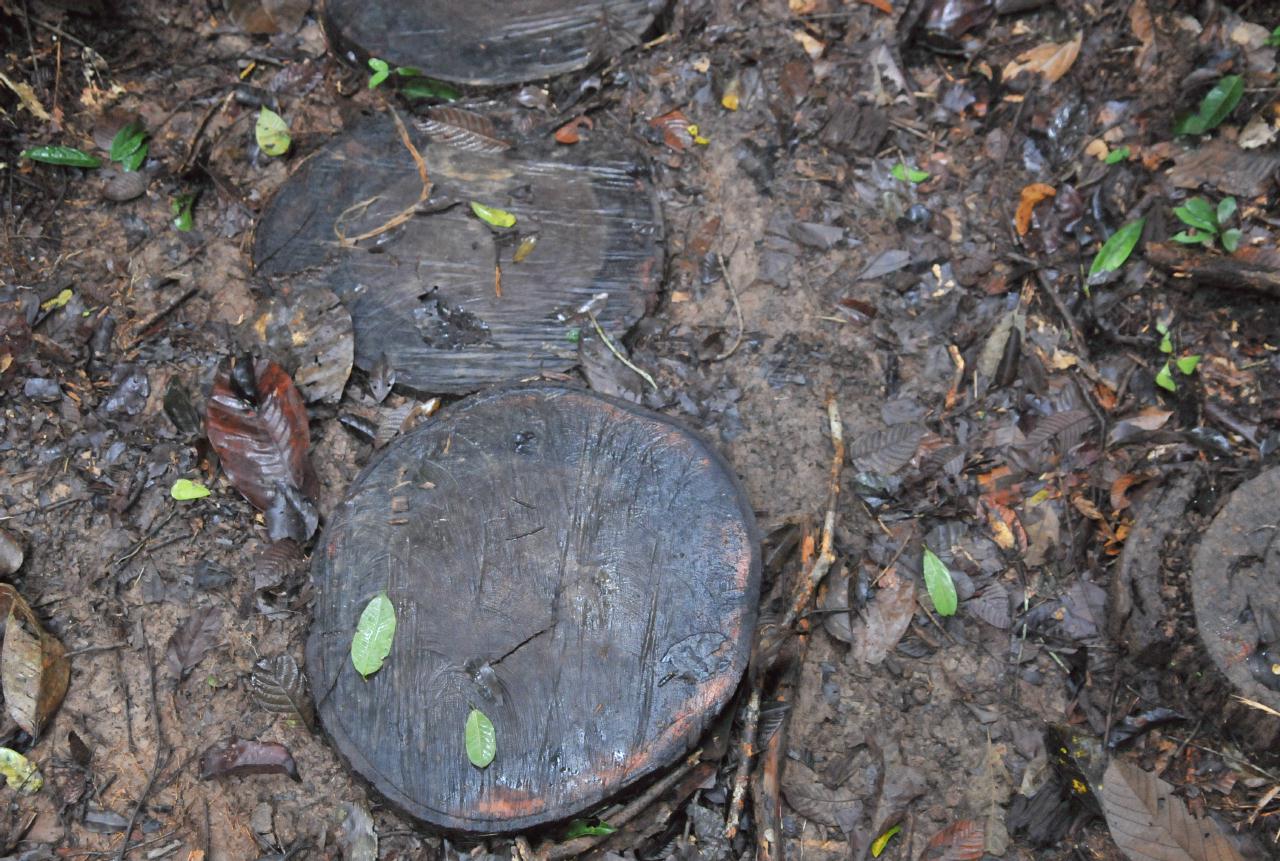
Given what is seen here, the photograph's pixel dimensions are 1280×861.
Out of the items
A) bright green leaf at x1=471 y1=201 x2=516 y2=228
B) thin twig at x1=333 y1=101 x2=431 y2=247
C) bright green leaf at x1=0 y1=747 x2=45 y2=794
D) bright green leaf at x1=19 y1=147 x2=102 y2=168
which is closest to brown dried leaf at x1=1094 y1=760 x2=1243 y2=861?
bright green leaf at x1=471 y1=201 x2=516 y2=228

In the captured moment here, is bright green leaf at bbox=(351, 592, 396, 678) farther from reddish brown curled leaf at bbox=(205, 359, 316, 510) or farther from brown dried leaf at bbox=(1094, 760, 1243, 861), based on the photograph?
brown dried leaf at bbox=(1094, 760, 1243, 861)

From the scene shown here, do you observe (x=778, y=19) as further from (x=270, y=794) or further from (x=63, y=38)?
(x=270, y=794)

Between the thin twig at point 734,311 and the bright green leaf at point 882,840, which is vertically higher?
the thin twig at point 734,311

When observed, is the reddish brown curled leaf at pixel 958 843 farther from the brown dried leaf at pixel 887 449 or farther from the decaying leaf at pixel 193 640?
the decaying leaf at pixel 193 640

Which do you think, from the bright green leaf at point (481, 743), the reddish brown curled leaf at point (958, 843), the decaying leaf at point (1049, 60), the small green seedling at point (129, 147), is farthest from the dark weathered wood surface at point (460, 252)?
the reddish brown curled leaf at point (958, 843)

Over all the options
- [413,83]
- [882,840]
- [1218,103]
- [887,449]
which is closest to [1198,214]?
[1218,103]

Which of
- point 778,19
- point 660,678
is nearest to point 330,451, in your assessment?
point 660,678
